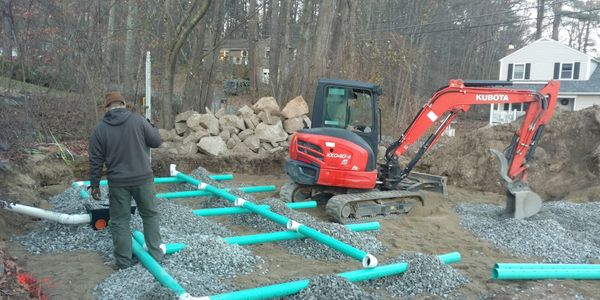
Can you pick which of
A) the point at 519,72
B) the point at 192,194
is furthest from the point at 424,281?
the point at 519,72

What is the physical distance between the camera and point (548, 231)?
23.0 ft

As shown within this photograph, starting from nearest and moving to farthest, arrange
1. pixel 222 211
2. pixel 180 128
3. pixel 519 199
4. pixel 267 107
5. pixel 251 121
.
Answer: pixel 222 211 < pixel 519 199 < pixel 180 128 < pixel 251 121 < pixel 267 107

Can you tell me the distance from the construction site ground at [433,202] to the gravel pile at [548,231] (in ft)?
0.69

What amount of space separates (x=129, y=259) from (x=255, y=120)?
8.30m

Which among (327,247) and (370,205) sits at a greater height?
(370,205)

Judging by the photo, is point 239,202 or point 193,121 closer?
point 239,202

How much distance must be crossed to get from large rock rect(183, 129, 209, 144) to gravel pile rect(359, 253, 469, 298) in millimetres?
7848

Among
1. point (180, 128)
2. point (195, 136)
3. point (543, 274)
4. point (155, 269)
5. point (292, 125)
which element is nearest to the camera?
point (155, 269)

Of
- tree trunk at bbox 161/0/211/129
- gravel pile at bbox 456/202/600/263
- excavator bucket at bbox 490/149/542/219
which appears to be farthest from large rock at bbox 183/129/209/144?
excavator bucket at bbox 490/149/542/219

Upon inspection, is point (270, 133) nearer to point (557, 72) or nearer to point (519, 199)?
point (519, 199)

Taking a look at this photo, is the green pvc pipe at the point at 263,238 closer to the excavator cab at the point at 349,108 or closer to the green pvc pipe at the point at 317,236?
the green pvc pipe at the point at 317,236

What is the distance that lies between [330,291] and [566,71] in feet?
104

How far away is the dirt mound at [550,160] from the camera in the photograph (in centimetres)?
1091

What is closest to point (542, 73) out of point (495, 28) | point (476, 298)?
point (495, 28)
